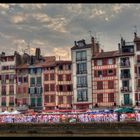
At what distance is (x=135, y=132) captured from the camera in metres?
30.9

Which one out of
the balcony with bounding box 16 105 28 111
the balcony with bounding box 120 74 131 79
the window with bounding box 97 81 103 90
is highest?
the balcony with bounding box 120 74 131 79

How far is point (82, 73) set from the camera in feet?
169

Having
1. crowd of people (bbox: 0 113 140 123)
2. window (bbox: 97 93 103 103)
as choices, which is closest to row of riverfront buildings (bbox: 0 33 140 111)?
window (bbox: 97 93 103 103)

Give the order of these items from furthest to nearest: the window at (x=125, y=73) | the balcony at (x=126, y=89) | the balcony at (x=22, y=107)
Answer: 1. the balcony at (x=22, y=107)
2. the window at (x=125, y=73)
3. the balcony at (x=126, y=89)

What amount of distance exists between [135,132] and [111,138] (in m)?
29.3

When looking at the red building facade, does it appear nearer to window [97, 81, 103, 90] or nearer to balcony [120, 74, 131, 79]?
window [97, 81, 103, 90]

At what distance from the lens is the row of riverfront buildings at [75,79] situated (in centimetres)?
4862

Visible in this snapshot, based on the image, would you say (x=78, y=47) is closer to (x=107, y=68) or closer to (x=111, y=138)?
(x=107, y=68)

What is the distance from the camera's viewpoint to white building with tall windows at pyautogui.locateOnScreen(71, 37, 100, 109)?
51.1 meters

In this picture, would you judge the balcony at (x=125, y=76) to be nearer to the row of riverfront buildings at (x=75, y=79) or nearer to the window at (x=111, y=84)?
the row of riverfront buildings at (x=75, y=79)

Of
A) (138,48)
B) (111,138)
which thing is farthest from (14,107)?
(111,138)

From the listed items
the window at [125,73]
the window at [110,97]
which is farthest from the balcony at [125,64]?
the window at [110,97]

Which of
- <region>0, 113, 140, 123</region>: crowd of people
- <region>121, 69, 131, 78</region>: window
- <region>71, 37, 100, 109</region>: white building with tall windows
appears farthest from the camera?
<region>71, 37, 100, 109</region>: white building with tall windows

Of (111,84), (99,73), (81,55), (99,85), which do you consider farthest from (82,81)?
(111,84)
